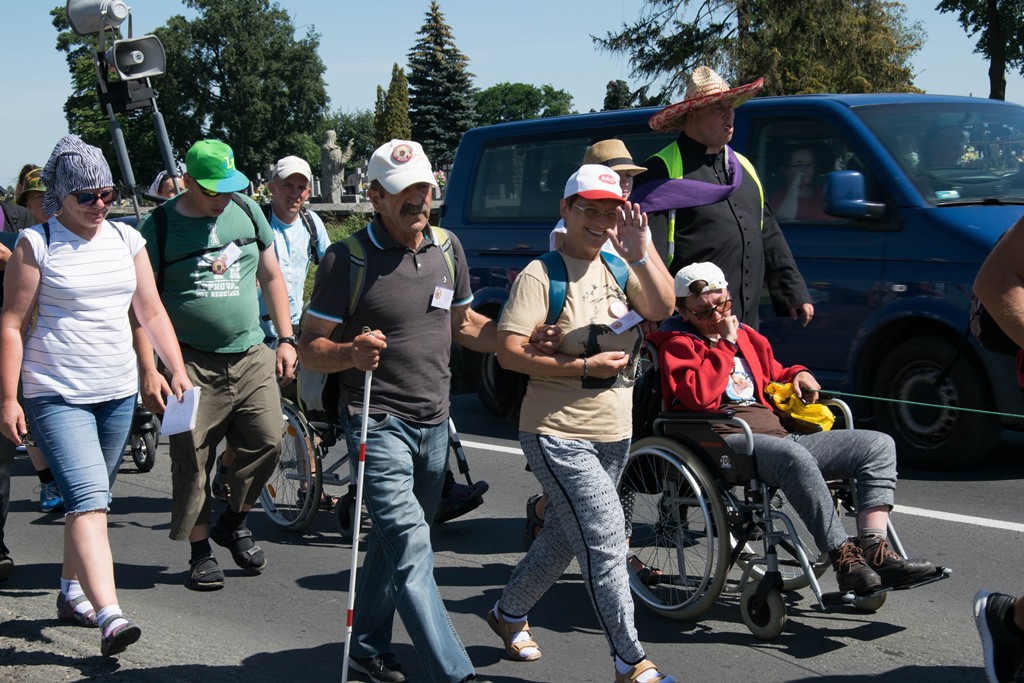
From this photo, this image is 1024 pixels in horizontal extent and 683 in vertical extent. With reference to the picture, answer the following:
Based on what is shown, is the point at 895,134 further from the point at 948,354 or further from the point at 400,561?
the point at 400,561

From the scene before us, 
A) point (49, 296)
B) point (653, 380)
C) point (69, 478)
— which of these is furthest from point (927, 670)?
point (49, 296)

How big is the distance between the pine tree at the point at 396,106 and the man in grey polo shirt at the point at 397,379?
3411 inches

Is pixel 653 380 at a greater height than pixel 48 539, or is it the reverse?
pixel 653 380

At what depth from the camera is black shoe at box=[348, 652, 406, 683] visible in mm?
4344

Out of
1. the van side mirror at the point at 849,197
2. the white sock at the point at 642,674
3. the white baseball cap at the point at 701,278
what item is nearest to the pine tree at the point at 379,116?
the van side mirror at the point at 849,197

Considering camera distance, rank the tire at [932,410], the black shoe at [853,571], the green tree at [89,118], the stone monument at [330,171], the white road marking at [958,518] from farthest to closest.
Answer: the green tree at [89,118], the stone monument at [330,171], the tire at [932,410], the white road marking at [958,518], the black shoe at [853,571]

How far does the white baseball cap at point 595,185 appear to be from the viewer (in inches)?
162

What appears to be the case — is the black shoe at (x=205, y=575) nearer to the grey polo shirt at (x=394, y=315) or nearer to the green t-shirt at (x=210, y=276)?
the green t-shirt at (x=210, y=276)

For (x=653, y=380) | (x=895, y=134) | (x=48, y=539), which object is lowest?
(x=48, y=539)

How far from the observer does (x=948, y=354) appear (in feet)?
24.3

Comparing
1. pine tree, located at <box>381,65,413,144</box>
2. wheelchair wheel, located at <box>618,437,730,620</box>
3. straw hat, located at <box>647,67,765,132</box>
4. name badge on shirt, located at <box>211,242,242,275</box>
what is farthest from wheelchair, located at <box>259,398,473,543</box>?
pine tree, located at <box>381,65,413,144</box>

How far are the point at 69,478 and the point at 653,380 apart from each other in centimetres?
238

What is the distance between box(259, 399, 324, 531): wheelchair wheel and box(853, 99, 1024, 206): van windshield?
4.03m

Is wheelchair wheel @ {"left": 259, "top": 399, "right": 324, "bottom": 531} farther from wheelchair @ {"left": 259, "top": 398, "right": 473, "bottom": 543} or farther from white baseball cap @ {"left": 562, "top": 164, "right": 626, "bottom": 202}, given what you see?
white baseball cap @ {"left": 562, "top": 164, "right": 626, "bottom": 202}
